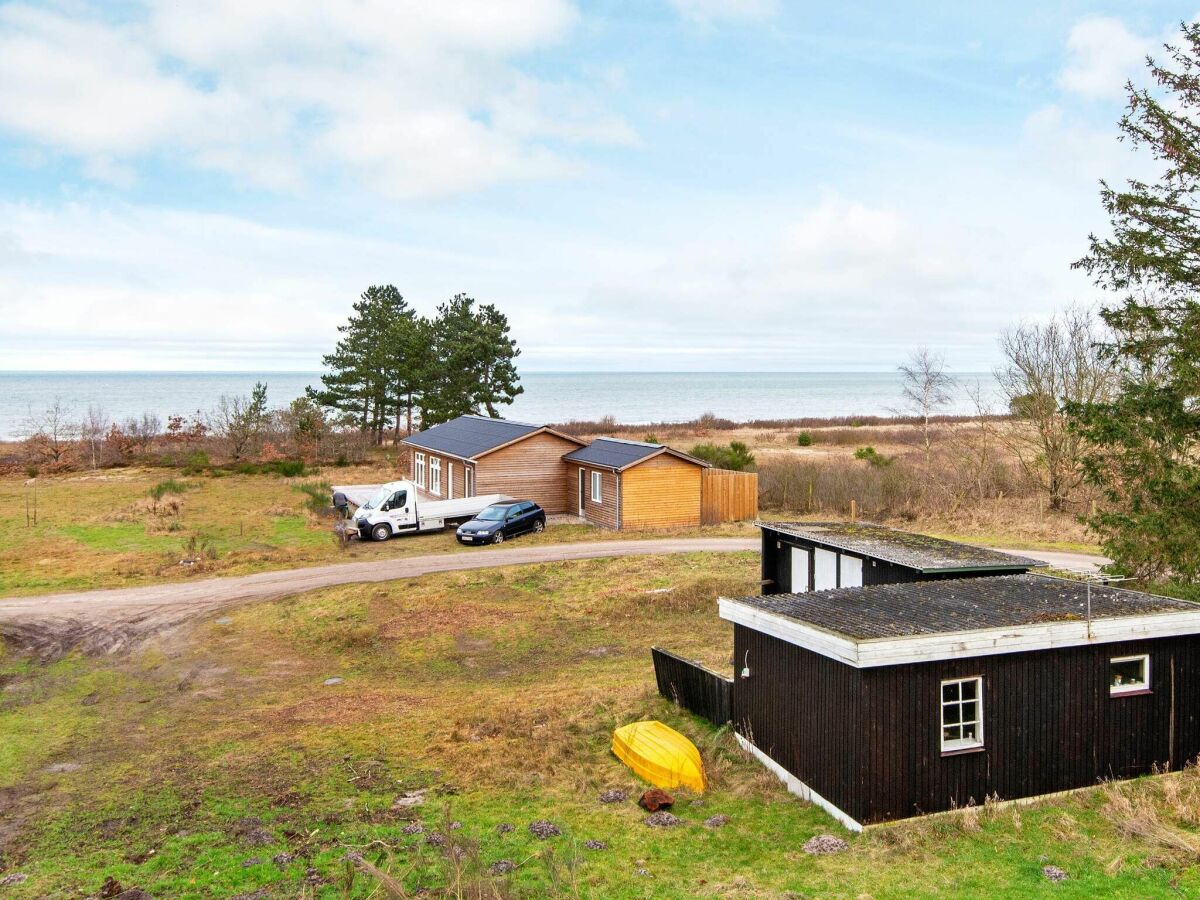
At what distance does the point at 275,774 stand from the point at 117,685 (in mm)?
6985

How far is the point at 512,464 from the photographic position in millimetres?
37906

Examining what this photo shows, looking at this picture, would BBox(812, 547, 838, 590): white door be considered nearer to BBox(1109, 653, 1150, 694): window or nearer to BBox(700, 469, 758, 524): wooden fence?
Result: BBox(1109, 653, 1150, 694): window

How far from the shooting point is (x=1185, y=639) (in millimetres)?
12438

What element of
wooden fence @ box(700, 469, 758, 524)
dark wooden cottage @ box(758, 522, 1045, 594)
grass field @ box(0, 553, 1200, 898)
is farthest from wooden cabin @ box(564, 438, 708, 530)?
dark wooden cottage @ box(758, 522, 1045, 594)

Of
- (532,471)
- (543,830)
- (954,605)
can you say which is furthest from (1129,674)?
(532,471)

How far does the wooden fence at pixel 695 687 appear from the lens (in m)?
15.0

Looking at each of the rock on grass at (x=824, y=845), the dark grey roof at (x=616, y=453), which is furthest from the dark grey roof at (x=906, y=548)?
the dark grey roof at (x=616, y=453)

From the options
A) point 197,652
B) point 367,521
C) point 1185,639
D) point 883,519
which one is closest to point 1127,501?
point 1185,639

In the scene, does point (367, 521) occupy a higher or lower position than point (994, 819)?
higher

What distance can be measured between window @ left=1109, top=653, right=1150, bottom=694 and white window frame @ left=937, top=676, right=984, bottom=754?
7.42ft

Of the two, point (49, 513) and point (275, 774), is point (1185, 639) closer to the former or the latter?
point (275, 774)

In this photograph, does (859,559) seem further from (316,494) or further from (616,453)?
(316,494)

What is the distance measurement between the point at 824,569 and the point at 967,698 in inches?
325

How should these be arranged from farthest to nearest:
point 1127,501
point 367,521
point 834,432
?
point 834,432 < point 367,521 < point 1127,501
